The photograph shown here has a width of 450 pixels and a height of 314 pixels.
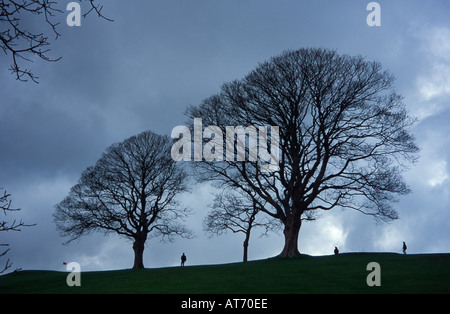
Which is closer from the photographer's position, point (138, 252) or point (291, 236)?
point (291, 236)

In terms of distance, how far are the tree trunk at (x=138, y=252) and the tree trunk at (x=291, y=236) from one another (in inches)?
572

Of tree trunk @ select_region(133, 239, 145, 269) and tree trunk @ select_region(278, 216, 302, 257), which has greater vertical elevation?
tree trunk @ select_region(278, 216, 302, 257)

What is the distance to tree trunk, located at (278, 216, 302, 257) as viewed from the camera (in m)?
28.0

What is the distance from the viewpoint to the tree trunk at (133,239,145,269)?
35.7m

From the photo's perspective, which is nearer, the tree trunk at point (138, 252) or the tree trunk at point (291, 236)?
the tree trunk at point (291, 236)

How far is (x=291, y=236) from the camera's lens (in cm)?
2811

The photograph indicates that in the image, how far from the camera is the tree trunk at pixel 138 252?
117 feet

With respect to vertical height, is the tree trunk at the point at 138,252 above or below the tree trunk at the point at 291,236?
below

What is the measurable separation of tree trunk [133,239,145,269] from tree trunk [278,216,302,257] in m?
14.5

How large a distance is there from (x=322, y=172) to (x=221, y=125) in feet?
27.5

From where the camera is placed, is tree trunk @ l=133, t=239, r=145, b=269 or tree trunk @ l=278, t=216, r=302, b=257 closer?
tree trunk @ l=278, t=216, r=302, b=257

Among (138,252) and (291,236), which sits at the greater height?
(291,236)

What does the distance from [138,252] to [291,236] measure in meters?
15.7
